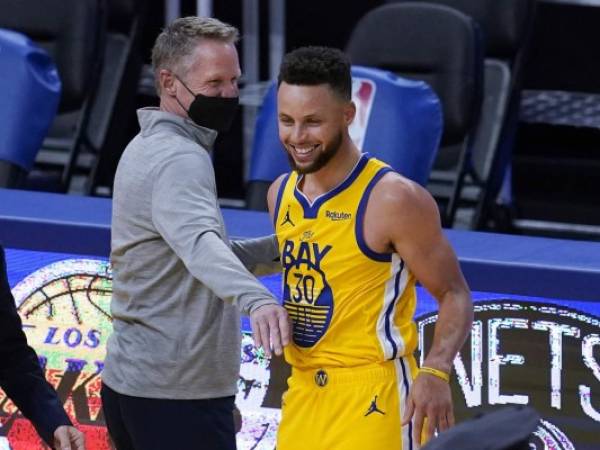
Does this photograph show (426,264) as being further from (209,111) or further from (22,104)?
(22,104)

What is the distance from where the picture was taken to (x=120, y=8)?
7.09 meters

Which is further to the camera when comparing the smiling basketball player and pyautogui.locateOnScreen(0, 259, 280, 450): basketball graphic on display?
pyautogui.locateOnScreen(0, 259, 280, 450): basketball graphic on display

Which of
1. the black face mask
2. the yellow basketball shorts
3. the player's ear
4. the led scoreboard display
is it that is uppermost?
the player's ear

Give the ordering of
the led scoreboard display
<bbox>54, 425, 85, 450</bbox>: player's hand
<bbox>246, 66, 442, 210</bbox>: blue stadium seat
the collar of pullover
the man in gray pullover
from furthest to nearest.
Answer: <bbox>246, 66, 442, 210</bbox>: blue stadium seat
the led scoreboard display
the collar of pullover
the man in gray pullover
<bbox>54, 425, 85, 450</bbox>: player's hand

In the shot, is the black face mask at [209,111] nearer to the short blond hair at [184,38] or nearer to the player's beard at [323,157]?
the short blond hair at [184,38]

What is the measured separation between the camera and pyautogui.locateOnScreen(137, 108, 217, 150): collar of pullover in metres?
3.31

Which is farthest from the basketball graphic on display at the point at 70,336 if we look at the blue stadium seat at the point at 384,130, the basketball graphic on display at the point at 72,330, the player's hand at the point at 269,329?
the blue stadium seat at the point at 384,130

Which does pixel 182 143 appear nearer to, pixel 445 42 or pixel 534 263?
pixel 534 263

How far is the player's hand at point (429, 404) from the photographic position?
3.06m

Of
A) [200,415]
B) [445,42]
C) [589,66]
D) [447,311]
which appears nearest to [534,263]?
[447,311]

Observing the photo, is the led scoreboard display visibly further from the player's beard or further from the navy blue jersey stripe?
the player's beard

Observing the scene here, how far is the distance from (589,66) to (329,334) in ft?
14.5

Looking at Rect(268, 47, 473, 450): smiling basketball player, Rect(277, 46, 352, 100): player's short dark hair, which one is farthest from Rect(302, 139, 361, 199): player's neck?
Rect(277, 46, 352, 100): player's short dark hair

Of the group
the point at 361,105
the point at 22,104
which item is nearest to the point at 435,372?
the point at 361,105
